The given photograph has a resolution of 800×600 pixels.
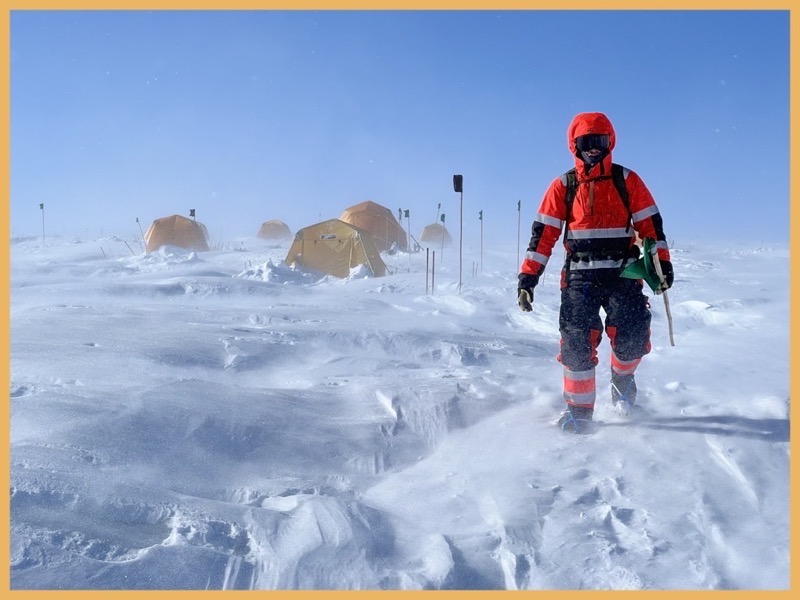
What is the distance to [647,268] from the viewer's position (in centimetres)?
265

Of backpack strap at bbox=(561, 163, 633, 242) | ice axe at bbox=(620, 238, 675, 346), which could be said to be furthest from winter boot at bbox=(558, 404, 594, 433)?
backpack strap at bbox=(561, 163, 633, 242)

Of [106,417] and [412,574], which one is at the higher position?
[106,417]

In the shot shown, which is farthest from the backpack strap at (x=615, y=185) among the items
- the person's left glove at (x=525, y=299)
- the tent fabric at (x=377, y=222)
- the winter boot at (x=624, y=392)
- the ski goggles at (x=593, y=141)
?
the tent fabric at (x=377, y=222)

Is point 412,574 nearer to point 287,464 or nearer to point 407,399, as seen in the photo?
point 287,464

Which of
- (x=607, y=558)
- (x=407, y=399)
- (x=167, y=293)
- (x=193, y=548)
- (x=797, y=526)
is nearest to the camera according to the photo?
(x=193, y=548)

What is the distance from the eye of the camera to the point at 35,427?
6.46 feet

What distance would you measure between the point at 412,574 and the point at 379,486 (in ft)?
1.93

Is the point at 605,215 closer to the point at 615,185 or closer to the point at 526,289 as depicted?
the point at 615,185

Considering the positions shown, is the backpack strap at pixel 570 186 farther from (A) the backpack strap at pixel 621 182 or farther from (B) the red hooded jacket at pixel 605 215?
(A) the backpack strap at pixel 621 182

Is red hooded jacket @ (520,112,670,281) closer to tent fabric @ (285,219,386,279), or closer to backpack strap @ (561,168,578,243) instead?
backpack strap @ (561,168,578,243)

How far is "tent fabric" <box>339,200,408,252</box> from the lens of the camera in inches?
1033

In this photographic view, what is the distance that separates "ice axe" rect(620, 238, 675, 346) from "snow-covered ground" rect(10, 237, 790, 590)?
0.69m

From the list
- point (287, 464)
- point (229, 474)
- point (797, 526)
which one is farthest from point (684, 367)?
point (229, 474)

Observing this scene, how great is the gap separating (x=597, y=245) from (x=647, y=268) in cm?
27
